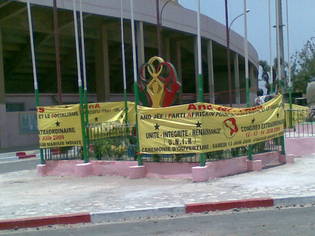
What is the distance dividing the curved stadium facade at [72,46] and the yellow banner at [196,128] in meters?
18.6

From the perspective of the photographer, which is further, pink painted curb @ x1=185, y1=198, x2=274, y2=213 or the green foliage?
the green foliage

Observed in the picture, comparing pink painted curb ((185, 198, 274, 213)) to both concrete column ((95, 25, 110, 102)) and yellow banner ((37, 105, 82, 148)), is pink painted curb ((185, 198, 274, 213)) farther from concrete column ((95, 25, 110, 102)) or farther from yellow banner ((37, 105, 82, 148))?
concrete column ((95, 25, 110, 102))

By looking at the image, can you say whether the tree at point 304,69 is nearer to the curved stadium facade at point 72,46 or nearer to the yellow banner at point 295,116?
the curved stadium facade at point 72,46

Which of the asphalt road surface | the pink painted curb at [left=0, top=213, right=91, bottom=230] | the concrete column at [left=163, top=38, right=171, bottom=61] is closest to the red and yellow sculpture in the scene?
the asphalt road surface

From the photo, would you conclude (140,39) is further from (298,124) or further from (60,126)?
(60,126)

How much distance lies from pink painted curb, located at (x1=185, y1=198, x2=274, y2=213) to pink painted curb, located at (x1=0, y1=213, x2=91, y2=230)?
6.02 ft

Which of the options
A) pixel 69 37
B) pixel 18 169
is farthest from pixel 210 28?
pixel 18 169

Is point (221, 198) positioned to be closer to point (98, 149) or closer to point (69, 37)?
point (98, 149)

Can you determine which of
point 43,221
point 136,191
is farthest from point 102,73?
point 43,221

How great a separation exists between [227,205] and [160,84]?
4.95 m

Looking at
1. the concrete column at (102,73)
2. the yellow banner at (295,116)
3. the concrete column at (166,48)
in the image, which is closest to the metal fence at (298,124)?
the yellow banner at (295,116)

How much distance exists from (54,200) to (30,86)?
1423 inches

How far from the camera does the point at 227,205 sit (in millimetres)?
9133

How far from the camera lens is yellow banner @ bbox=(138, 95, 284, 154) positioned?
11.6m
